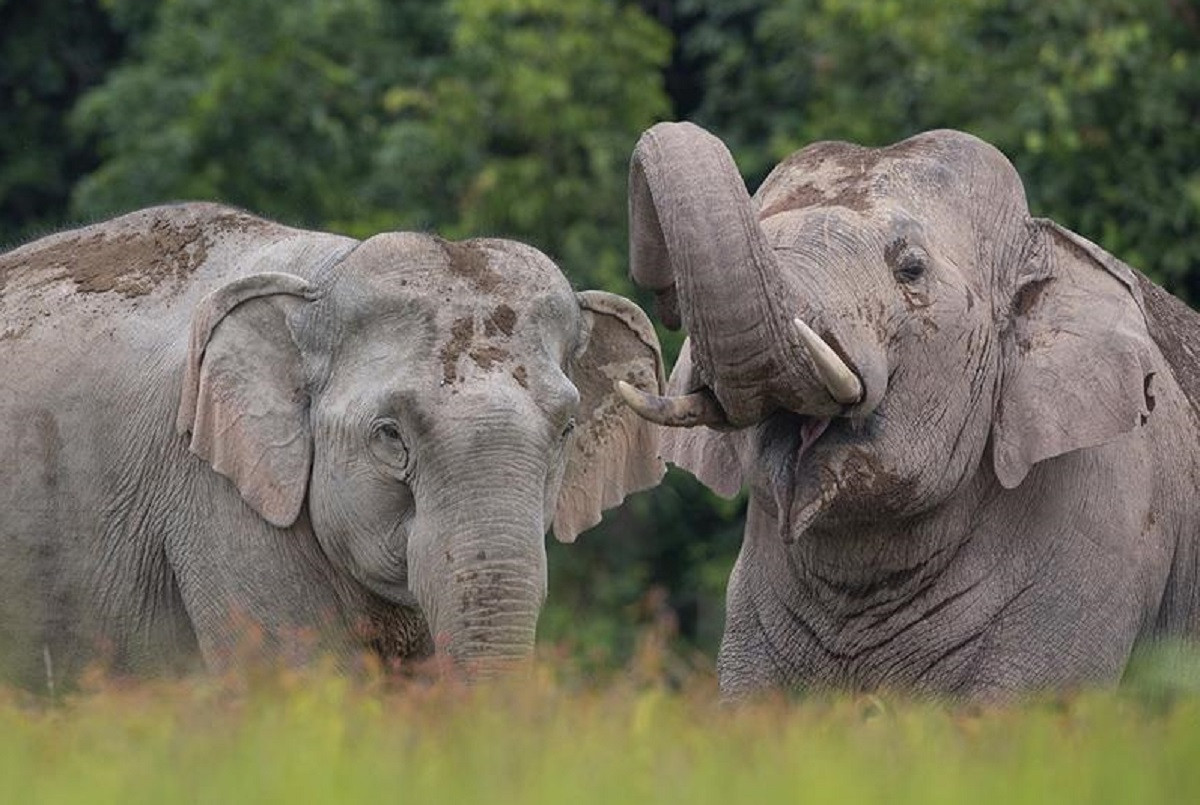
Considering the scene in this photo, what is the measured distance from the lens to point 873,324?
852 centimetres

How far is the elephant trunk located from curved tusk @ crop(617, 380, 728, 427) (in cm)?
61

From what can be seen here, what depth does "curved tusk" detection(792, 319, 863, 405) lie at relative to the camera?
26.5 feet

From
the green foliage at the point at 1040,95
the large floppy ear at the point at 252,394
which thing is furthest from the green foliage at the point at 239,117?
the large floppy ear at the point at 252,394

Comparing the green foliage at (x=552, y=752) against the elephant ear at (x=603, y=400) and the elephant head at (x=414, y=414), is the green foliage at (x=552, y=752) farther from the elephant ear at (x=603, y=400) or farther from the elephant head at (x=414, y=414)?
the elephant ear at (x=603, y=400)

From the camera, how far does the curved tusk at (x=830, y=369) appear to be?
8.08m

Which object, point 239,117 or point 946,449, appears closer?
point 946,449

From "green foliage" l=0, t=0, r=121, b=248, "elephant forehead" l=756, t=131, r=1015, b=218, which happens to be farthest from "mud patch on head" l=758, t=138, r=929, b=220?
"green foliage" l=0, t=0, r=121, b=248

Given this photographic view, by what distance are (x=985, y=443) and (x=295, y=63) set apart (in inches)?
442

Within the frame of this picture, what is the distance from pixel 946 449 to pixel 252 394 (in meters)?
1.93

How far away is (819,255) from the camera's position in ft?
28.0

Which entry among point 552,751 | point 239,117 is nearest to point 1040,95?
point 239,117

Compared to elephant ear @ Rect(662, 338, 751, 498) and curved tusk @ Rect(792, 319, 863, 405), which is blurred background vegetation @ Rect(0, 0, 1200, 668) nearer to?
elephant ear @ Rect(662, 338, 751, 498)

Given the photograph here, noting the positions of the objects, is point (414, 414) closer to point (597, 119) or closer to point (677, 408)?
point (677, 408)

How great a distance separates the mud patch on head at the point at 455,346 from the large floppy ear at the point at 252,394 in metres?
0.55
